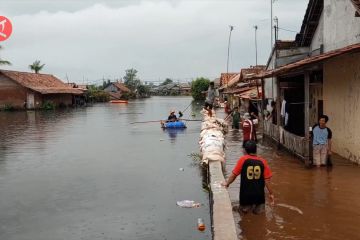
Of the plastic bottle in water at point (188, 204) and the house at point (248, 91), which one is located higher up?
the house at point (248, 91)

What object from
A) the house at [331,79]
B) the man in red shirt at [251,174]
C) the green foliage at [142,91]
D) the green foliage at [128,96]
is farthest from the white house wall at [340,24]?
the green foliage at [142,91]

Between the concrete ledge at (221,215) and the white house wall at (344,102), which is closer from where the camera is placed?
the concrete ledge at (221,215)

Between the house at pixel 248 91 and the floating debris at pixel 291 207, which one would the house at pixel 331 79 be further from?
the house at pixel 248 91

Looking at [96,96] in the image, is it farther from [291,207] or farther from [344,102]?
[291,207]

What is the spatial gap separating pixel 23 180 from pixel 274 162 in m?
7.52

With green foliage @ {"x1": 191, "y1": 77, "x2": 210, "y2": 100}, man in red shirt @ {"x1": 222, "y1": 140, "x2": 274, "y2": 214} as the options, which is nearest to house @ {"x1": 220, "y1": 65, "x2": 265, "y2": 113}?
man in red shirt @ {"x1": 222, "y1": 140, "x2": 274, "y2": 214}

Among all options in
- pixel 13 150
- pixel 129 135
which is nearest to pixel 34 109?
pixel 129 135

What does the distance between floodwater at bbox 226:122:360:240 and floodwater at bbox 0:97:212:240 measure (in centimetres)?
129

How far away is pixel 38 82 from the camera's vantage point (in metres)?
56.9

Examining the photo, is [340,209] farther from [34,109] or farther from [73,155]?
[34,109]

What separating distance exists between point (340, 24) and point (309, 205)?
24.3 feet

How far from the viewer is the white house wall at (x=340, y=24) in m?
12.7

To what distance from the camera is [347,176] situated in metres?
10.6

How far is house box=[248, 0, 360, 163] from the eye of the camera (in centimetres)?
1173
